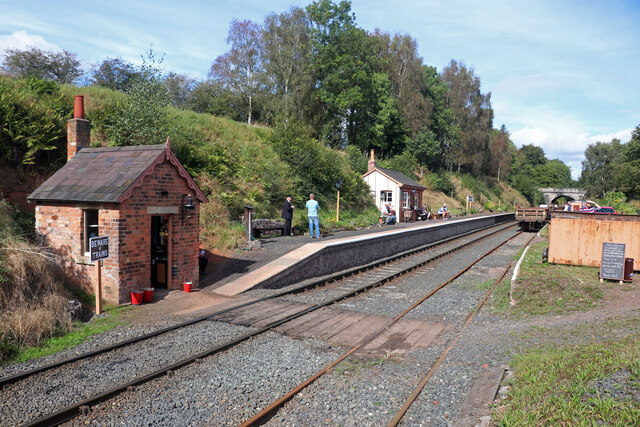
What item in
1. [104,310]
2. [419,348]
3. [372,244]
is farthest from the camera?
[372,244]

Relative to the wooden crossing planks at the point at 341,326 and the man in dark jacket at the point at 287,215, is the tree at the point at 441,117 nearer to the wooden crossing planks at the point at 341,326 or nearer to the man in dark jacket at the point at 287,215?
the man in dark jacket at the point at 287,215

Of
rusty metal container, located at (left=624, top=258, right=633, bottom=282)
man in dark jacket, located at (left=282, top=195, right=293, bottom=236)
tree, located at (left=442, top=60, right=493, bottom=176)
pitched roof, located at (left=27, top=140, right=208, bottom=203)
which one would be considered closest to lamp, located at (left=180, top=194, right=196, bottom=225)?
pitched roof, located at (left=27, top=140, right=208, bottom=203)

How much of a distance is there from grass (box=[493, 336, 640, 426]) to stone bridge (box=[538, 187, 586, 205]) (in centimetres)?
8294

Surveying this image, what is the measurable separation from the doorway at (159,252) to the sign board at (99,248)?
2.30 meters

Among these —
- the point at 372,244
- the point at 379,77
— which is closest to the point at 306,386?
the point at 372,244

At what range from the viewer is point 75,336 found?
723 centimetres

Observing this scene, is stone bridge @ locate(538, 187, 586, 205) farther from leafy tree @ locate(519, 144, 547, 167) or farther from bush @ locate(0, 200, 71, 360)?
bush @ locate(0, 200, 71, 360)

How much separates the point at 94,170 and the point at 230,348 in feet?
20.5

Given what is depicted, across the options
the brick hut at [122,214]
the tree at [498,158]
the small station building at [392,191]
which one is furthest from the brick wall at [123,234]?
the tree at [498,158]

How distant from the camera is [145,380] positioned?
5.53m

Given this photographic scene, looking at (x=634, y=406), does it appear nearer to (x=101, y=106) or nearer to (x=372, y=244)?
(x=372, y=244)

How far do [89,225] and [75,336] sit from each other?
331 cm

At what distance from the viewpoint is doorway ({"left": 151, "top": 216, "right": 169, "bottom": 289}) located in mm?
10875

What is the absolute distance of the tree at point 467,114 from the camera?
198 ft
